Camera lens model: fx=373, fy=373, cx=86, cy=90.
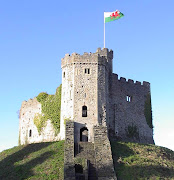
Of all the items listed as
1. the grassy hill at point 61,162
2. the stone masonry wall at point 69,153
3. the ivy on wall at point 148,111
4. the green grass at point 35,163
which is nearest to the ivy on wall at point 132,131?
the ivy on wall at point 148,111

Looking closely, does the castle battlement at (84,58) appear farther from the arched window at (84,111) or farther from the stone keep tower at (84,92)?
the arched window at (84,111)

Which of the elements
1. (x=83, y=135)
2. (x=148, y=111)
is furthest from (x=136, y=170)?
(x=148, y=111)

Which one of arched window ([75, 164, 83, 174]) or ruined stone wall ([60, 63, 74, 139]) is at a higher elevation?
ruined stone wall ([60, 63, 74, 139])

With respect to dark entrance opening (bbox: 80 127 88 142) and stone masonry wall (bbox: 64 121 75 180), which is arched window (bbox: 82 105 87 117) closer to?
dark entrance opening (bbox: 80 127 88 142)

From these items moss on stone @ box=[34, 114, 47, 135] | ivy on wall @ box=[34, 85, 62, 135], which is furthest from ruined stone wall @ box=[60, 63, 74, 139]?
moss on stone @ box=[34, 114, 47, 135]

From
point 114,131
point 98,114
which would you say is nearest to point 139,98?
point 114,131

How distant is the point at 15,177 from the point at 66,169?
507cm

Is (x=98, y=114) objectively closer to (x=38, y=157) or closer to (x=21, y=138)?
(x=38, y=157)

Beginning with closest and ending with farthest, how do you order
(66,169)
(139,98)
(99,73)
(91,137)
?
(66,169) < (91,137) < (99,73) < (139,98)

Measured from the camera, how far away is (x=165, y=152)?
140 ft

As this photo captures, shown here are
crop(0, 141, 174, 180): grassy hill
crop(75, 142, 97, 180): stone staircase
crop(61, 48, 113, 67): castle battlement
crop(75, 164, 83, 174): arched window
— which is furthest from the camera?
crop(61, 48, 113, 67): castle battlement

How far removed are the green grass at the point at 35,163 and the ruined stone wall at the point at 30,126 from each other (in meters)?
4.63

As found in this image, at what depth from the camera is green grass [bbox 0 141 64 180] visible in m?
33.7

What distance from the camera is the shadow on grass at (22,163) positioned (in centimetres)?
3497
